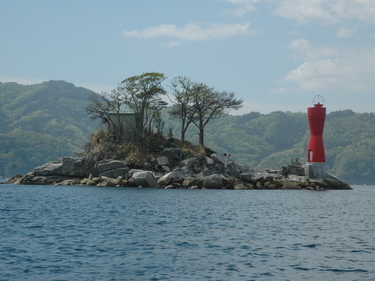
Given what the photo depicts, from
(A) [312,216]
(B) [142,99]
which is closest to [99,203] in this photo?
(A) [312,216]

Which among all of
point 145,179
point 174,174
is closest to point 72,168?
point 145,179

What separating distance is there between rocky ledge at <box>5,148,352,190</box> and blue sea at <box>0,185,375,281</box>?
25.6 meters

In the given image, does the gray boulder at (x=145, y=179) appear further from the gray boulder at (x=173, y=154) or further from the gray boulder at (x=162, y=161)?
the gray boulder at (x=173, y=154)

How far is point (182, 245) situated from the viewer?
54.4 feet

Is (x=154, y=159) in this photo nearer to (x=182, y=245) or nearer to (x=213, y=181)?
(x=213, y=181)

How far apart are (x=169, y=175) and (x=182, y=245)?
122 feet

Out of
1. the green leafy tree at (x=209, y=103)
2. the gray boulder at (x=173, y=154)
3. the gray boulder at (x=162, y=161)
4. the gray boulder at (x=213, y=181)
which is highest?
the green leafy tree at (x=209, y=103)

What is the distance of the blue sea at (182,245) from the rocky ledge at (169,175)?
2565 centimetres

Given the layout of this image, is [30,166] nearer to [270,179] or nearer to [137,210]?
[270,179]

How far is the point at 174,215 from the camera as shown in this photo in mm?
26203

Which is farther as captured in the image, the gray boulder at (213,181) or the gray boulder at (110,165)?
the gray boulder at (110,165)

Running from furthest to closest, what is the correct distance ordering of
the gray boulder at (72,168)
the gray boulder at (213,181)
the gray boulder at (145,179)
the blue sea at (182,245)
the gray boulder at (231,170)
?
the gray boulder at (231,170) → the gray boulder at (72,168) → the gray boulder at (213,181) → the gray boulder at (145,179) → the blue sea at (182,245)

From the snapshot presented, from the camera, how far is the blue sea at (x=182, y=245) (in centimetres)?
1239

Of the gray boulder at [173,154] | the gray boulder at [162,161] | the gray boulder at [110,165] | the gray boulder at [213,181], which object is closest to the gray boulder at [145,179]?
the gray boulder at [110,165]
